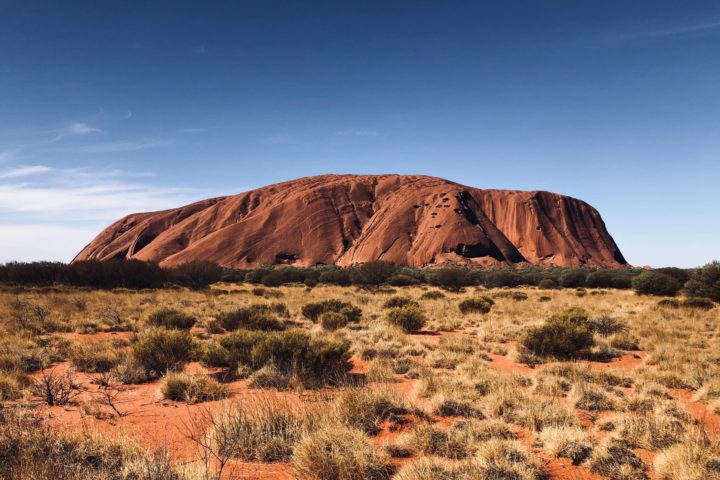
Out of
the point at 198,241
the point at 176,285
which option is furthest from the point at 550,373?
the point at 198,241

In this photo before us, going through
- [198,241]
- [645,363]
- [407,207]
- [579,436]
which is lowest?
[645,363]

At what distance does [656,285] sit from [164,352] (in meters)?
31.8

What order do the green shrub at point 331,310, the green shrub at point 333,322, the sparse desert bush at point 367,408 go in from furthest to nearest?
A: the green shrub at point 331,310
the green shrub at point 333,322
the sparse desert bush at point 367,408

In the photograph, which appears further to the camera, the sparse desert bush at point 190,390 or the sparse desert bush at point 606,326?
the sparse desert bush at point 606,326

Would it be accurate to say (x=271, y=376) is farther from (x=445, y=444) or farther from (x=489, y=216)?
(x=489, y=216)

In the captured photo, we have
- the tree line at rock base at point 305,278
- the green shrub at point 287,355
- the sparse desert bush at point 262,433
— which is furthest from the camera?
the tree line at rock base at point 305,278

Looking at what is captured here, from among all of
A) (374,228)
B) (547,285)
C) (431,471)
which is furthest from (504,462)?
(374,228)

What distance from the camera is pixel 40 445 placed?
4.07 m

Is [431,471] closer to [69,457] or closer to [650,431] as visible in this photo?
[650,431]

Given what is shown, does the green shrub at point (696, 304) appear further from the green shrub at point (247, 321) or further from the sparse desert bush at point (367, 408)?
the sparse desert bush at point (367, 408)

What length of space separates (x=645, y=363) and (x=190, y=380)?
10.6m

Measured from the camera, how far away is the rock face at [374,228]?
3137 inches

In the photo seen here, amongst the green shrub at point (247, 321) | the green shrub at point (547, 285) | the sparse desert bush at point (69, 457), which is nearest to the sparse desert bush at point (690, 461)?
the sparse desert bush at point (69, 457)

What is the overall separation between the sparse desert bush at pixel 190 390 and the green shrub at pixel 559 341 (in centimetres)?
803
